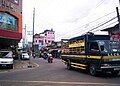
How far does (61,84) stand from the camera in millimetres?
16469

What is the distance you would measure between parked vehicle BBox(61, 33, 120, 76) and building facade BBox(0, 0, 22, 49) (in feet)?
53.6

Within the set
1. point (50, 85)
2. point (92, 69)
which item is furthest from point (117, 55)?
point (50, 85)

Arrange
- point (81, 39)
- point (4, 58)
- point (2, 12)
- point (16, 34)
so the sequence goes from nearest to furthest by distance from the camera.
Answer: point (81, 39)
point (4, 58)
point (2, 12)
point (16, 34)

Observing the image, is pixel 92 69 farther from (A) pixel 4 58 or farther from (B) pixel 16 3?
(B) pixel 16 3

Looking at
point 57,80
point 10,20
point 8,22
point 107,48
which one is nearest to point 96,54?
point 107,48

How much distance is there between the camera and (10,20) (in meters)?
42.7

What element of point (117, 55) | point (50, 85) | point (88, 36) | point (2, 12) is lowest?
point (50, 85)

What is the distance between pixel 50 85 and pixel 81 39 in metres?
8.47

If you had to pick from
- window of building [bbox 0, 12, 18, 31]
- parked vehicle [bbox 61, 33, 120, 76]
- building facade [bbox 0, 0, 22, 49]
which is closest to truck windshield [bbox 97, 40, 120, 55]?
parked vehicle [bbox 61, 33, 120, 76]

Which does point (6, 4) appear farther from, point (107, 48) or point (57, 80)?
point (57, 80)

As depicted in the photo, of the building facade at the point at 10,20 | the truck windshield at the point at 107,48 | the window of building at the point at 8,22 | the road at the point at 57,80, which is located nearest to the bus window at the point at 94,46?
the truck windshield at the point at 107,48

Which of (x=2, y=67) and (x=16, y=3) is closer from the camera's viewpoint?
(x=2, y=67)

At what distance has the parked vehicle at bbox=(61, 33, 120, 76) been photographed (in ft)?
66.1

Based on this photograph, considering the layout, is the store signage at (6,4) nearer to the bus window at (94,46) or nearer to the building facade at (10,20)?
the building facade at (10,20)
